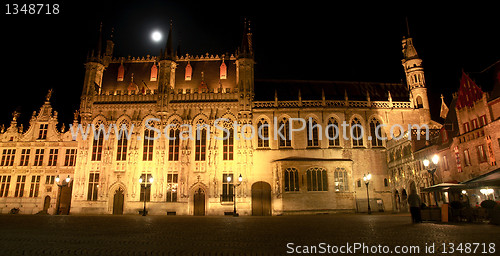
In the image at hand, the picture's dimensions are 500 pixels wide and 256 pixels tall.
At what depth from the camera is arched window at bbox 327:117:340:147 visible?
3606 cm

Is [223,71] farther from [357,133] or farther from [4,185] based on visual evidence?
[4,185]

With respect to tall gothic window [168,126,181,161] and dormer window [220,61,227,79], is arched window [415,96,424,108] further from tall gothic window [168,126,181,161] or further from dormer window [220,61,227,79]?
tall gothic window [168,126,181,161]

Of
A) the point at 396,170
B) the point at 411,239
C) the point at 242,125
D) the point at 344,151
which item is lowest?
the point at 411,239

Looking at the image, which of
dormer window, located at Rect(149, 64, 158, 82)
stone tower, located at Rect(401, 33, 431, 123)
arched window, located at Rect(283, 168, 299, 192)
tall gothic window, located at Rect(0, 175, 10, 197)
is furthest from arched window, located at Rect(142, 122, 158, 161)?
stone tower, located at Rect(401, 33, 431, 123)

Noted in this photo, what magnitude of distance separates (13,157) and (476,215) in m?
46.3

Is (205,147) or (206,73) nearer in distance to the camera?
(205,147)

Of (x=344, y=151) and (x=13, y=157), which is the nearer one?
(x=344, y=151)

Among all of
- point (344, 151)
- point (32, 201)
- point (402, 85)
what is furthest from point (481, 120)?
point (32, 201)

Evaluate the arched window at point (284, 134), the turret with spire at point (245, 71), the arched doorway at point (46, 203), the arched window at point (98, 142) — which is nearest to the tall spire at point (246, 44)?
the turret with spire at point (245, 71)

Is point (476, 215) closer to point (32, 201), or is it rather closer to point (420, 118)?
point (420, 118)

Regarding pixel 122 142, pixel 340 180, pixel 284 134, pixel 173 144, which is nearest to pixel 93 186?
pixel 122 142

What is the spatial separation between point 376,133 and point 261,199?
1506 centimetres

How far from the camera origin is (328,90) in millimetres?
41344

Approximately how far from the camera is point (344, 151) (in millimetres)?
35562
